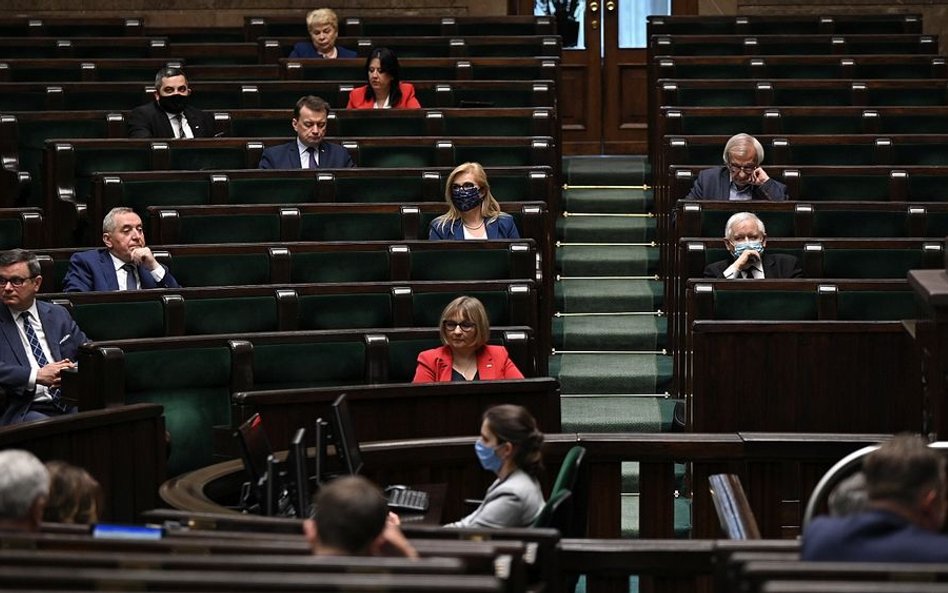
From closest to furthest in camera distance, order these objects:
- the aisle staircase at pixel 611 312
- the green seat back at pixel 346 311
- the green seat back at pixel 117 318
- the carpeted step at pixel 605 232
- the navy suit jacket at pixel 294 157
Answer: the green seat back at pixel 117 318 → the green seat back at pixel 346 311 → the aisle staircase at pixel 611 312 → the navy suit jacket at pixel 294 157 → the carpeted step at pixel 605 232

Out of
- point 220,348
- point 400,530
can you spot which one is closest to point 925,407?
point 400,530

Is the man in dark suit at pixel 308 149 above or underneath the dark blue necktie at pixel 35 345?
above

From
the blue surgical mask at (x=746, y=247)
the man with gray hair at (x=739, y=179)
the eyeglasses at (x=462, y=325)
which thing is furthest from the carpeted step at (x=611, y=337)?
the eyeglasses at (x=462, y=325)

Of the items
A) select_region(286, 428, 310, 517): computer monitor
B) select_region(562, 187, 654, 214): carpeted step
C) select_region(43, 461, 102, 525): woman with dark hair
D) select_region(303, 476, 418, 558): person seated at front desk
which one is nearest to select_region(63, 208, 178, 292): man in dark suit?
select_region(286, 428, 310, 517): computer monitor

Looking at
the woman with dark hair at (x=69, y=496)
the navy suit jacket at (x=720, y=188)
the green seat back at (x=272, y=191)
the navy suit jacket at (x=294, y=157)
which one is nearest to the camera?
the woman with dark hair at (x=69, y=496)

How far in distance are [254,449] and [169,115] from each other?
320cm

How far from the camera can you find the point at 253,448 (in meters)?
3.30

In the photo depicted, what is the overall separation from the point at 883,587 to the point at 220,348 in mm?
2573

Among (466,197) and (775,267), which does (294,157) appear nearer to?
(466,197)

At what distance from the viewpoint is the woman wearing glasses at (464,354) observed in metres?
4.27

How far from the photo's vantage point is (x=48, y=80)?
7.19m

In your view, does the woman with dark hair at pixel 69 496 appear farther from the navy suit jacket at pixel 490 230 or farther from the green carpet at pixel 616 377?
the green carpet at pixel 616 377

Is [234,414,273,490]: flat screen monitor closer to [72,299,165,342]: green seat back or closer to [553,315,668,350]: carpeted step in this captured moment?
[72,299,165,342]: green seat back

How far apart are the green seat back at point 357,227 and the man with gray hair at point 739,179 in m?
1.00
